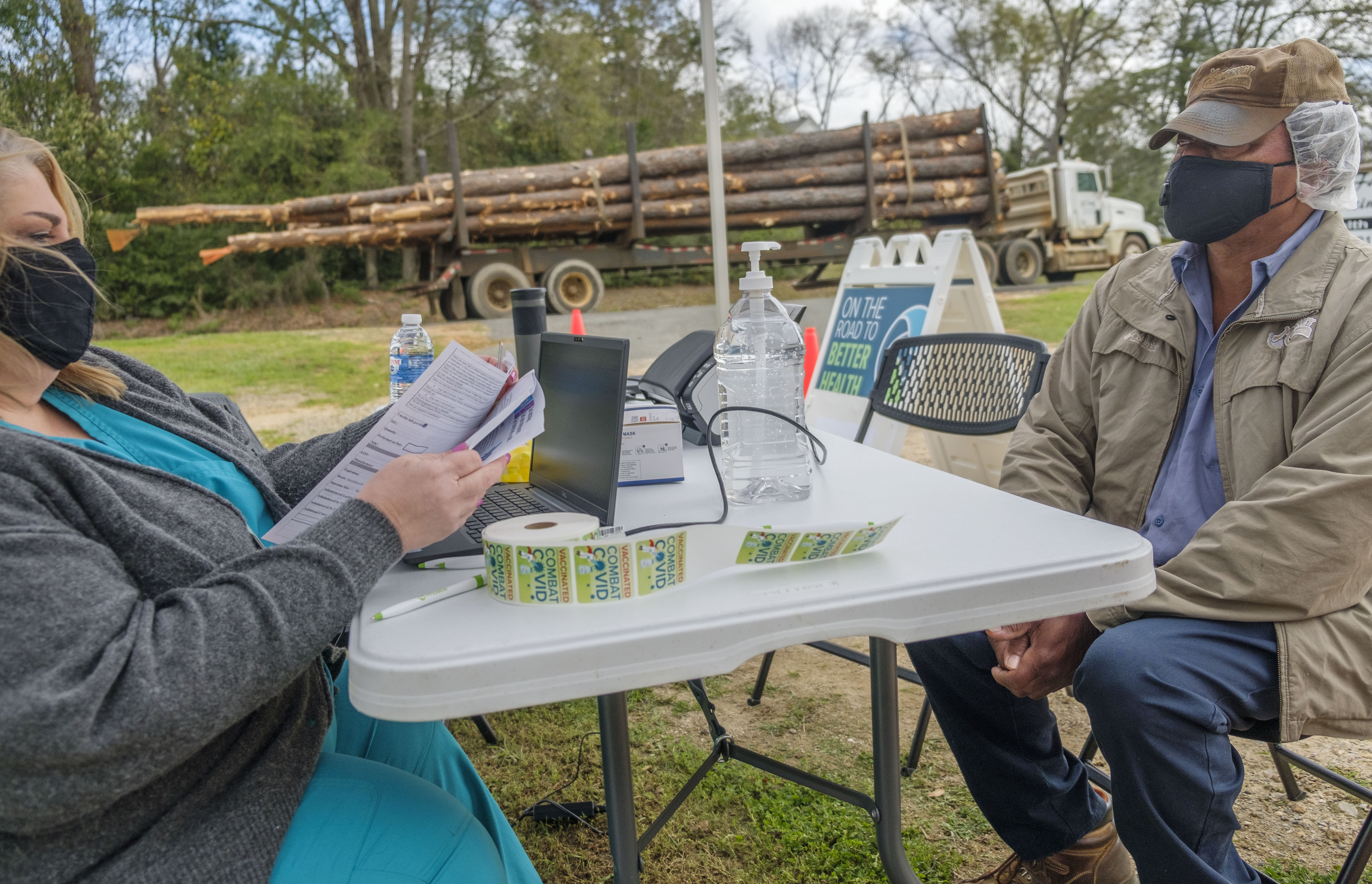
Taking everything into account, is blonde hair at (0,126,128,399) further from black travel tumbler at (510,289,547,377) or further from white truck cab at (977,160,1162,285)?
white truck cab at (977,160,1162,285)

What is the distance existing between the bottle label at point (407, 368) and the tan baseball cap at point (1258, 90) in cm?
177

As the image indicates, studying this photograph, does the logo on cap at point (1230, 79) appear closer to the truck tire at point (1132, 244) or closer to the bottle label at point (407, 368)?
the bottle label at point (407, 368)

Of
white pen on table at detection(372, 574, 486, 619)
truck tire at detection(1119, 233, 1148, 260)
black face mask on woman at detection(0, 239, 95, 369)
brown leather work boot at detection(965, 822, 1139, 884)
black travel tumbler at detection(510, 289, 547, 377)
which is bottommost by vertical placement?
brown leather work boot at detection(965, 822, 1139, 884)

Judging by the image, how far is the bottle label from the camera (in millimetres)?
2152

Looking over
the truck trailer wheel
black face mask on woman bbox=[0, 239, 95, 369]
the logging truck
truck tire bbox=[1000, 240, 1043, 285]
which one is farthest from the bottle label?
truck tire bbox=[1000, 240, 1043, 285]

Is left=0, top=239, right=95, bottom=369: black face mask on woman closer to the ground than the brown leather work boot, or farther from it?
farther from it

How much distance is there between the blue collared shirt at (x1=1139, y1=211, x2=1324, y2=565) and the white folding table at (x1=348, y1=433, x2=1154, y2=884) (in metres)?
0.50

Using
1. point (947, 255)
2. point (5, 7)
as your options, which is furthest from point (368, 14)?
point (947, 255)

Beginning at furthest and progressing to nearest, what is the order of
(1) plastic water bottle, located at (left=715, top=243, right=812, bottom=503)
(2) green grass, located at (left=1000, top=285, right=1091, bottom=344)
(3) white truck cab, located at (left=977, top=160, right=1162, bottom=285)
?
(3) white truck cab, located at (left=977, top=160, right=1162, bottom=285), (2) green grass, located at (left=1000, top=285, right=1091, bottom=344), (1) plastic water bottle, located at (left=715, top=243, right=812, bottom=503)

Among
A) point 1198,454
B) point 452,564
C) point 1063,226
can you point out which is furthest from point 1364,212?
point 1063,226

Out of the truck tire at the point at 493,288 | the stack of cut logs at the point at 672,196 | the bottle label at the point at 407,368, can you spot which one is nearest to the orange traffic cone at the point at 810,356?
the bottle label at the point at 407,368

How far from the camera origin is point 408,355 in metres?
2.19

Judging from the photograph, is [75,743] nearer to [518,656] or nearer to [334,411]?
[518,656]

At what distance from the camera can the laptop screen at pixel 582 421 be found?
129 cm
